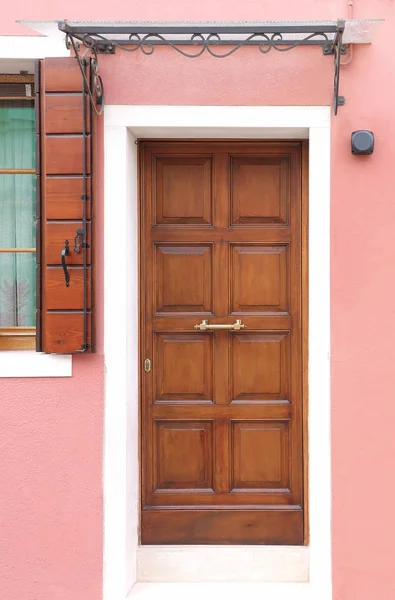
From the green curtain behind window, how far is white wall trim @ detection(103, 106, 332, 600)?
507 mm

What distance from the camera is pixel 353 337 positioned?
3355 millimetres

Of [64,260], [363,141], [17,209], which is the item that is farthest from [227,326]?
[17,209]

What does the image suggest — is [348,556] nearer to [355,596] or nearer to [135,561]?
[355,596]

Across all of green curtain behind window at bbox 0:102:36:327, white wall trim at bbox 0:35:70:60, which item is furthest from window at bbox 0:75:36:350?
white wall trim at bbox 0:35:70:60

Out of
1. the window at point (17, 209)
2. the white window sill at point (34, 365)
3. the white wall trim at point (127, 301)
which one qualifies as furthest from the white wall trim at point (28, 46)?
the white window sill at point (34, 365)

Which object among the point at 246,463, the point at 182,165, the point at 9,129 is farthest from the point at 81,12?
the point at 246,463

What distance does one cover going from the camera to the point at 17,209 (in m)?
3.57

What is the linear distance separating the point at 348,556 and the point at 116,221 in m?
2.32

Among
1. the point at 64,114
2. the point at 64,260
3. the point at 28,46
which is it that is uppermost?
the point at 28,46

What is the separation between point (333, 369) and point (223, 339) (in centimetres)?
69

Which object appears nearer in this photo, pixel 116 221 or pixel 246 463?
pixel 116 221

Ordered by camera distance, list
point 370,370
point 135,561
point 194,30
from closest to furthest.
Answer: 1. point 194,30
2. point 370,370
3. point 135,561

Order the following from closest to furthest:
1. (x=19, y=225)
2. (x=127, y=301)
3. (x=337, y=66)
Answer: (x=337, y=66), (x=127, y=301), (x=19, y=225)

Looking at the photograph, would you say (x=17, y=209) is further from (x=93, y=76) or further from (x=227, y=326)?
(x=227, y=326)
